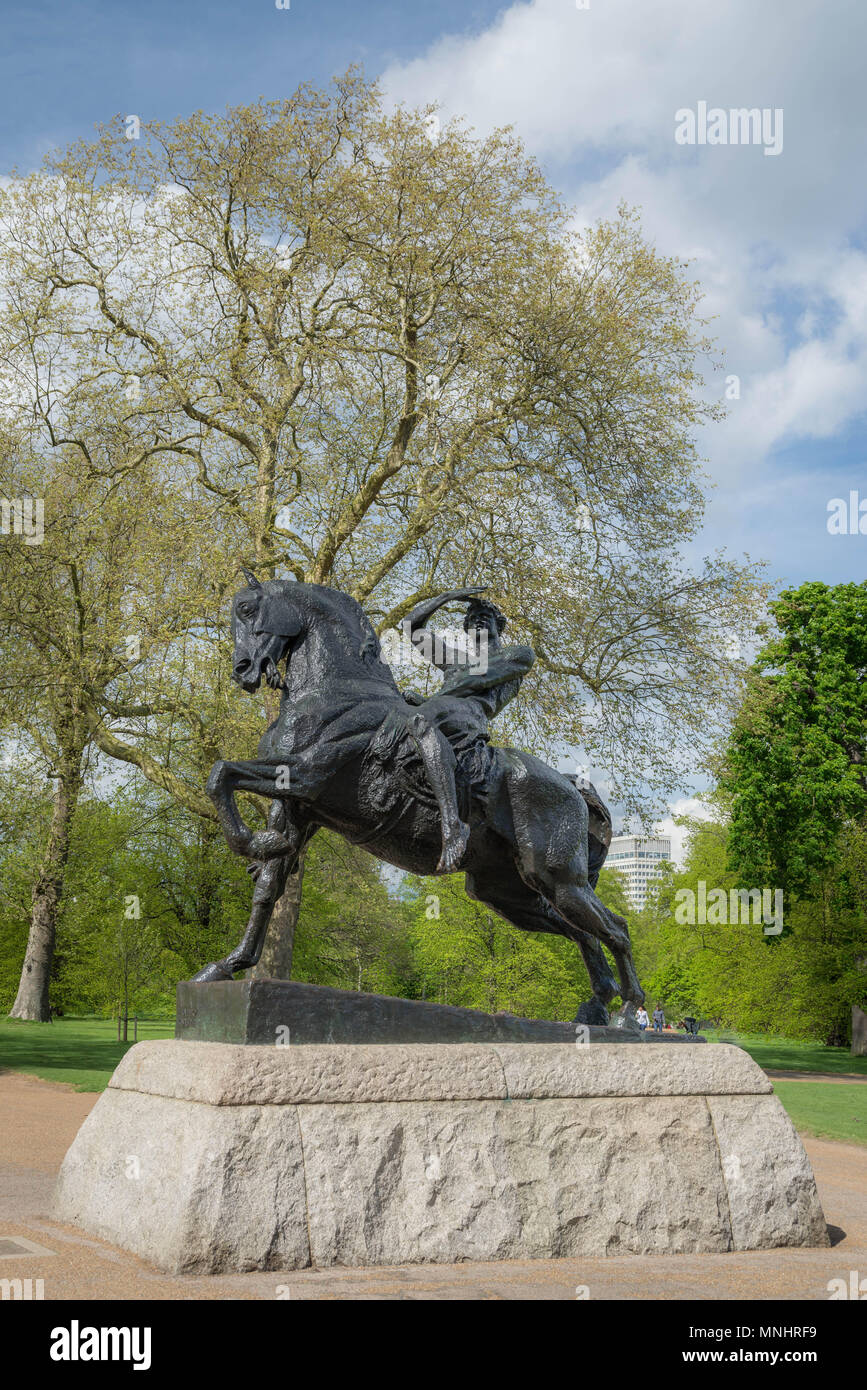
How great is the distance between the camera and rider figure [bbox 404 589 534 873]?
6.98m

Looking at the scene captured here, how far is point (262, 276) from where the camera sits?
19875 millimetres

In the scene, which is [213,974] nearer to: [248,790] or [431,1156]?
[248,790]

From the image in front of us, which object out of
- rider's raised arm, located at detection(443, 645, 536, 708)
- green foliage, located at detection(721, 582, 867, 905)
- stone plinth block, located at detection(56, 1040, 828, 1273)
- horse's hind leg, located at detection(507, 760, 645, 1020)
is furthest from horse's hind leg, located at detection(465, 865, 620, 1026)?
green foliage, located at detection(721, 582, 867, 905)

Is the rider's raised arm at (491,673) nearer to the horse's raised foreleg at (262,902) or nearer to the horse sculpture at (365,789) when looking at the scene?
the horse sculpture at (365,789)

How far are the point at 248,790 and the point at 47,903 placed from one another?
64.4ft

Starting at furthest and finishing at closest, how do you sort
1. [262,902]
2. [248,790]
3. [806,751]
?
[806,751]
[262,902]
[248,790]

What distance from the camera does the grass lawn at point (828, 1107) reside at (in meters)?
14.6

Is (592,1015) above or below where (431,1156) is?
above

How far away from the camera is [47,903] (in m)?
24.8

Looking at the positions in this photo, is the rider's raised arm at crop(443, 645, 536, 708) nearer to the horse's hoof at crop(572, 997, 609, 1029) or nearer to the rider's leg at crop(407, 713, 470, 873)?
the rider's leg at crop(407, 713, 470, 873)

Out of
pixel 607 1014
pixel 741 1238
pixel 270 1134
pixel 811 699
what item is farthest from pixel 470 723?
pixel 811 699

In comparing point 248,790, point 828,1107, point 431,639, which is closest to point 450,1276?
point 248,790

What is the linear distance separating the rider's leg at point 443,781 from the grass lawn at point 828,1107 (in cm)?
835

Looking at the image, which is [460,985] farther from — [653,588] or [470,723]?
[470,723]
